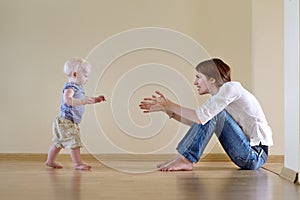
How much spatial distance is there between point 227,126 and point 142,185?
23.4 inches

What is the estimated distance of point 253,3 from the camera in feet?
8.16

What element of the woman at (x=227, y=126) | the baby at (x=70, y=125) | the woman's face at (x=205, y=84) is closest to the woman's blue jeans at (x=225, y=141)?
the woman at (x=227, y=126)

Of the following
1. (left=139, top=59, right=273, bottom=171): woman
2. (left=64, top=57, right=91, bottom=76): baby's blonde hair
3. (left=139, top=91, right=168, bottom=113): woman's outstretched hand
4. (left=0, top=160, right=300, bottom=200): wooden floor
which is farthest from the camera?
(left=64, top=57, right=91, bottom=76): baby's blonde hair

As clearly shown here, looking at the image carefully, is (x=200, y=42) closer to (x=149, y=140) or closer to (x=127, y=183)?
(x=149, y=140)

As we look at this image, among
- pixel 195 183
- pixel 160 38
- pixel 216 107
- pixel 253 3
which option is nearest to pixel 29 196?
pixel 195 183

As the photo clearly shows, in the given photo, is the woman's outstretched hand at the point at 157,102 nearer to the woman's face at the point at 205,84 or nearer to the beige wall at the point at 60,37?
the woman's face at the point at 205,84

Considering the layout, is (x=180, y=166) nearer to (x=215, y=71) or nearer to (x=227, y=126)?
(x=227, y=126)

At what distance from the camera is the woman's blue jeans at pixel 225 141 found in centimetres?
194

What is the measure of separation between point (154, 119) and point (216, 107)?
759 millimetres

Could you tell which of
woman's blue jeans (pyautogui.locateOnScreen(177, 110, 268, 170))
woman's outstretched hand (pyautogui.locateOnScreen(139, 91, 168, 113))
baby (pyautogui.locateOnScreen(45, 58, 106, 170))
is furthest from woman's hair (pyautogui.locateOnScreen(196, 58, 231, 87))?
baby (pyautogui.locateOnScreen(45, 58, 106, 170))

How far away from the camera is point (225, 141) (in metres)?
2.00

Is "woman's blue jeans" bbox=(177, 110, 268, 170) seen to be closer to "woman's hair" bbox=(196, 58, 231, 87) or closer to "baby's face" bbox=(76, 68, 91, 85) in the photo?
"woman's hair" bbox=(196, 58, 231, 87)

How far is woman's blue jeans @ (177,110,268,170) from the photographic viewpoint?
194 cm

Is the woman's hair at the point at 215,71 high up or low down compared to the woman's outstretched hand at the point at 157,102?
up
